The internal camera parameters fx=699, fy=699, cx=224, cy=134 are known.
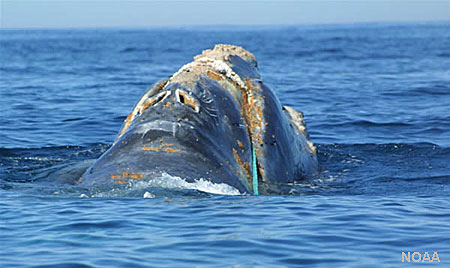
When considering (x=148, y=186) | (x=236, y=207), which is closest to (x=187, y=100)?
(x=148, y=186)

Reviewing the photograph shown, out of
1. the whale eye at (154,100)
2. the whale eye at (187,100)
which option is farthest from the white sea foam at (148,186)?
the whale eye at (154,100)

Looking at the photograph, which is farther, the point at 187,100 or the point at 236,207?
the point at 187,100

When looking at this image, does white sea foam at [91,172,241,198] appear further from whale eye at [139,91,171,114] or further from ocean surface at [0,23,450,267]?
whale eye at [139,91,171,114]

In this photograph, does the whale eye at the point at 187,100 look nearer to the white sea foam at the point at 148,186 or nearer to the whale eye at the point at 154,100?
the whale eye at the point at 154,100

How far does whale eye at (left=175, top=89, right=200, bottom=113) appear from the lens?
7253 mm

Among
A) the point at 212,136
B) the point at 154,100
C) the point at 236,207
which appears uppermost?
the point at 154,100

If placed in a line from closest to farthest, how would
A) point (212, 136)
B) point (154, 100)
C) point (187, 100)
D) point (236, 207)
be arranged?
point (236, 207), point (212, 136), point (187, 100), point (154, 100)

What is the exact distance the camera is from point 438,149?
11.5 meters

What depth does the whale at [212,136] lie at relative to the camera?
21.8ft

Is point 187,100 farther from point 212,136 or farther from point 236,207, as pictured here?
point 236,207

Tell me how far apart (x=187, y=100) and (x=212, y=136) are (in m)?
0.50

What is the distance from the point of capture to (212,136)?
7.13 metres

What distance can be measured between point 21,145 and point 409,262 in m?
8.69

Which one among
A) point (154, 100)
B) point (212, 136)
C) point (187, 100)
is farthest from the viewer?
point (154, 100)
